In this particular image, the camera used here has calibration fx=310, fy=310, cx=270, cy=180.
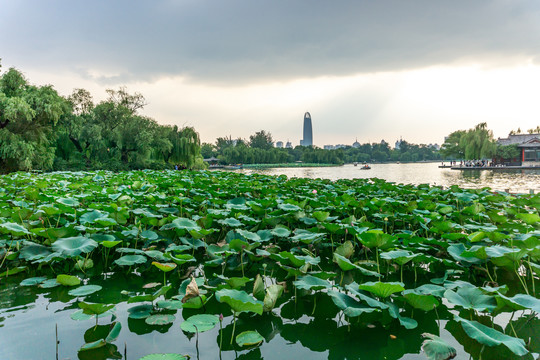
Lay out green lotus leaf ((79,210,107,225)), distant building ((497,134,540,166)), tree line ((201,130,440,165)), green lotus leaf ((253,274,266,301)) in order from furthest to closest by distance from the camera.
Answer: tree line ((201,130,440,165)), distant building ((497,134,540,166)), green lotus leaf ((79,210,107,225)), green lotus leaf ((253,274,266,301))

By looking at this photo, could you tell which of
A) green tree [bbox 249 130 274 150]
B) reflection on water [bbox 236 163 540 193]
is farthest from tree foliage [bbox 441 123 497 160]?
green tree [bbox 249 130 274 150]

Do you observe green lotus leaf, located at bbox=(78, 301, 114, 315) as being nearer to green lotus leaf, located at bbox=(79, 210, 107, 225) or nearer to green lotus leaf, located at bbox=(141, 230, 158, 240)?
green lotus leaf, located at bbox=(141, 230, 158, 240)

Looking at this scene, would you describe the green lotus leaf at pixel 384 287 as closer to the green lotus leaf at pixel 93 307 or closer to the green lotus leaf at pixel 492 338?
the green lotus leaf at pixel 492 338

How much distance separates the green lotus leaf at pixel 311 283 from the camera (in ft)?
4.79

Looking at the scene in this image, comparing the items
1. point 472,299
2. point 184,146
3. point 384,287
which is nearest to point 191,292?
point 384,287

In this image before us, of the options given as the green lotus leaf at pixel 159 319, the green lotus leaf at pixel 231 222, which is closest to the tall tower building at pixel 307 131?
the green lotus leaf at pixel 231 222

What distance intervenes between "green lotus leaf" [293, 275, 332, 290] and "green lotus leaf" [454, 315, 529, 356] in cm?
56

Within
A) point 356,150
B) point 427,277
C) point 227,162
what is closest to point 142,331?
point 427,277

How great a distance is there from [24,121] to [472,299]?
16781 millimetres

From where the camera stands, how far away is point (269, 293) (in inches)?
57.1

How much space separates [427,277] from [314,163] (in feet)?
222

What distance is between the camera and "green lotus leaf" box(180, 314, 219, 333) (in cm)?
119

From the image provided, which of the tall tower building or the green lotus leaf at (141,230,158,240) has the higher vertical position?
the tall tower building

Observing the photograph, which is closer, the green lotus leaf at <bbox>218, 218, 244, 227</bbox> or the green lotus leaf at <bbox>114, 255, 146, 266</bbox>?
the green lotus leaf at <bbox>114, 255, 146, 266</bbox>
